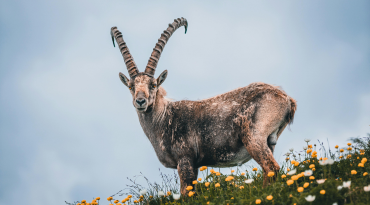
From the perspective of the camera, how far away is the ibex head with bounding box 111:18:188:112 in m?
7.06

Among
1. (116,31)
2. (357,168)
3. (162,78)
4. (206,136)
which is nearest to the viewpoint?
(357,168)

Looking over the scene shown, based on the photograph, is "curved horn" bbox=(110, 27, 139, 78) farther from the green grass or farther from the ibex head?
the green grass

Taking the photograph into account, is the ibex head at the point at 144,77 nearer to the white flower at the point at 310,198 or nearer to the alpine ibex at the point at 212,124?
the alpine ibex at the point at 212,124

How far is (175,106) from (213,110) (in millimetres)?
1114

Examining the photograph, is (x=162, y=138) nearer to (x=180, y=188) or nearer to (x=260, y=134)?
(x=180, y=188)

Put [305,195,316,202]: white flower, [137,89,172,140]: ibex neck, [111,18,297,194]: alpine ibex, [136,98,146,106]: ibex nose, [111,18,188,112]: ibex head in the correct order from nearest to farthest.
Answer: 1. [305,195,316,202]: white flower
2. [111,18,297,194]: alpine ibex
3. [136,98,146,106]: ibex nose
4. [111,18,188,112]: ibex head
5. [137,89,172,140]: ibex neck

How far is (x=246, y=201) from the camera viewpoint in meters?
4.81

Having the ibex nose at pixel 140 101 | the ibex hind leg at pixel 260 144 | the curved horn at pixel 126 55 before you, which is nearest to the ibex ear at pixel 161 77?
the curved horn at pixel 126 55

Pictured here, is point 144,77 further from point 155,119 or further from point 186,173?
point 186,173

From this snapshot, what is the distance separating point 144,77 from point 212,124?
6.44 feet

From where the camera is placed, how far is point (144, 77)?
749cm

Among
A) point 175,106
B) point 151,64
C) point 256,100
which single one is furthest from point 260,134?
point 151,64

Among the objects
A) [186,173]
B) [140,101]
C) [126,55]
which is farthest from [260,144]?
[126,55]

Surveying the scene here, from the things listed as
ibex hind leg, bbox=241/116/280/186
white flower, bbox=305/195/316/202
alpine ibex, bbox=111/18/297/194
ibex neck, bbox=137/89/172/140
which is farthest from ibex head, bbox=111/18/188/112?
white flower, bbox=305/195/316/202
